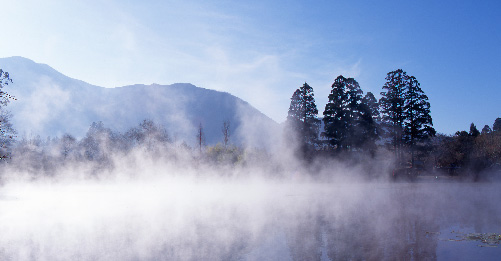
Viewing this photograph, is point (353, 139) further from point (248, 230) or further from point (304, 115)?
point (248, 230)

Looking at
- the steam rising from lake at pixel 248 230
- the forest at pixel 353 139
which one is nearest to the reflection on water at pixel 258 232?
the steam rising from lake at pixel 248 230

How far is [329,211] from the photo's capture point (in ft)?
41.1

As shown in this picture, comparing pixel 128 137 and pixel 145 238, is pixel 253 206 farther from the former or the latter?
pixel 128 137

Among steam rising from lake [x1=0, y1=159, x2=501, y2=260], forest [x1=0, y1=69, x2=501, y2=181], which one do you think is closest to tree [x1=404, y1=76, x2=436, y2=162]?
forest [x1=0, y1=69, x2=501, y2=181]

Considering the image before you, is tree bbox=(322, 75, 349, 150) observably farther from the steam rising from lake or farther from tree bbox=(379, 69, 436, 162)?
the steam rising from lake

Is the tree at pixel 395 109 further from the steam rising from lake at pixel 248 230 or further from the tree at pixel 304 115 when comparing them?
the steam rising from lake at pixel 248 230

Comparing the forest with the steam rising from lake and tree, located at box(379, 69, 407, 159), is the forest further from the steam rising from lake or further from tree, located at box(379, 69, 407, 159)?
the steam rising from lake

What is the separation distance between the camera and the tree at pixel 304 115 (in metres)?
38.6

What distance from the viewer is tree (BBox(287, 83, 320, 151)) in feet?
127

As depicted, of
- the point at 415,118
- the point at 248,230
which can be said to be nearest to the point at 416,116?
the point at 415,118

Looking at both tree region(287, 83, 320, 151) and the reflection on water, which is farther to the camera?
tree region(287, 83, 320, 151)

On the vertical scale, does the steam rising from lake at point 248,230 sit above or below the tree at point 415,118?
below

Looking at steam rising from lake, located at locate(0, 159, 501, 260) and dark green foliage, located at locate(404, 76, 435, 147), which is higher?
dark green foliage, located at locate(404, 76, 435, 147)

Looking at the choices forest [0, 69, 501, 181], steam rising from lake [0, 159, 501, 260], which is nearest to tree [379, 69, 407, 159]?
forest [0, 69, 501, 181]
